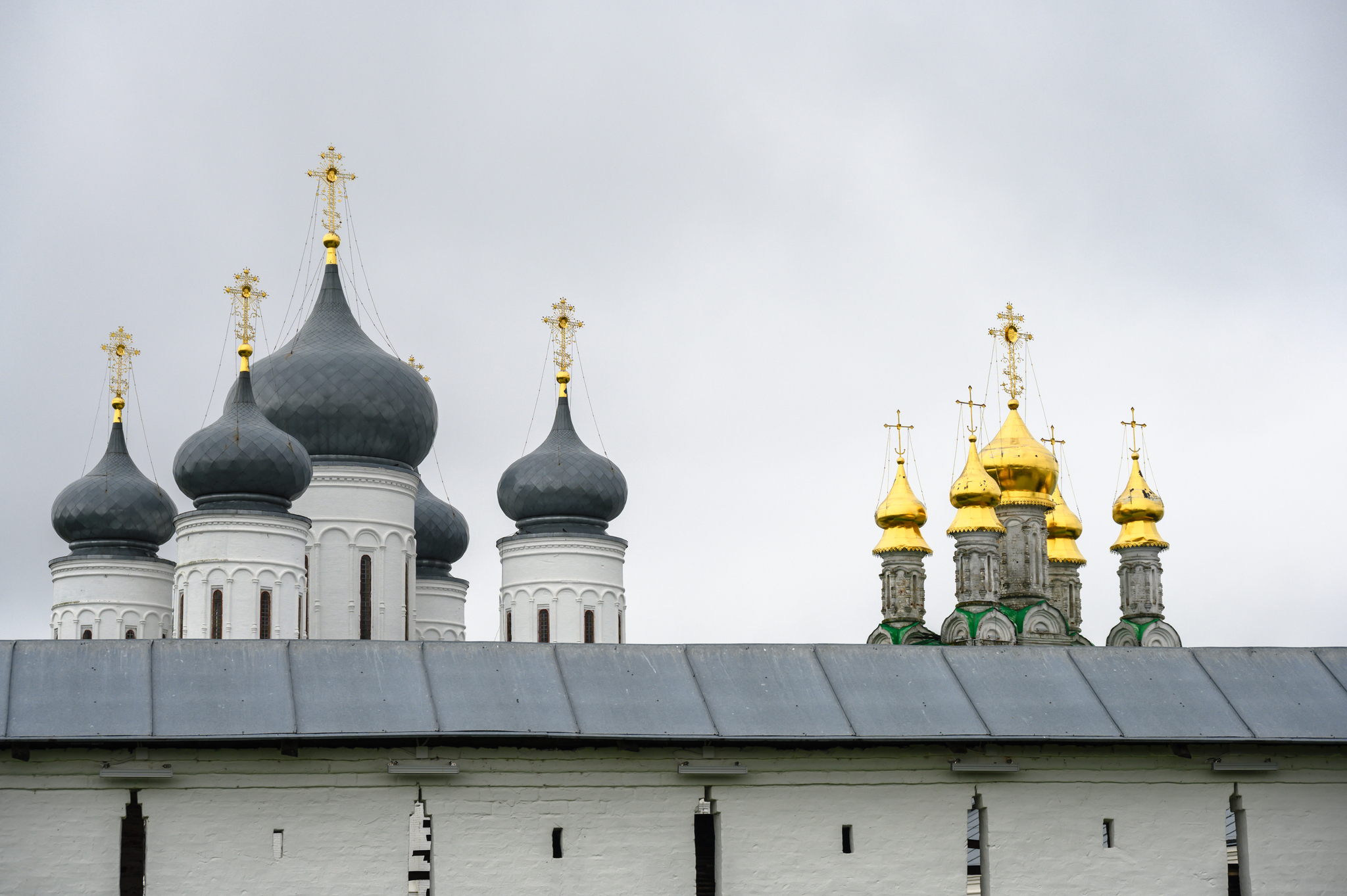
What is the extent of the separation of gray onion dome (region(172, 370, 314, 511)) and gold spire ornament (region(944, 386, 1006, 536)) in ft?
52.2

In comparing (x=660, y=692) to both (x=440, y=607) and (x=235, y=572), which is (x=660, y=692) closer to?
(x=235, y=572)

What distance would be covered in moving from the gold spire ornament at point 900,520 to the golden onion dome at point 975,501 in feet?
5.93

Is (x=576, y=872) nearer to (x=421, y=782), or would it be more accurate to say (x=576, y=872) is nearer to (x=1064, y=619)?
(x=421, y=782)

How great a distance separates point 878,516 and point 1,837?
94.3 feet

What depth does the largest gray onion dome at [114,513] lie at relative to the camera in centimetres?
2739

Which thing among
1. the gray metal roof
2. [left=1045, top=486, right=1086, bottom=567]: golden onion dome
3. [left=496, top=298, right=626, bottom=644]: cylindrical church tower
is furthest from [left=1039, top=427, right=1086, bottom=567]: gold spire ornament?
the gray metal roof

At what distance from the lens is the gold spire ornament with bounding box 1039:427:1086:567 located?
128 ft

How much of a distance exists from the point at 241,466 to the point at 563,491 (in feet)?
24.1

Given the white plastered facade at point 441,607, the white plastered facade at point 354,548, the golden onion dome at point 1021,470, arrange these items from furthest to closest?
1. the golden onion dome at point 1021,470
2. the white plastered facade at point 441,607
3. the white plastered facade at point 354,548

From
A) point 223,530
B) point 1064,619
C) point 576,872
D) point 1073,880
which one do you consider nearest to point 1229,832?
point 1073,880

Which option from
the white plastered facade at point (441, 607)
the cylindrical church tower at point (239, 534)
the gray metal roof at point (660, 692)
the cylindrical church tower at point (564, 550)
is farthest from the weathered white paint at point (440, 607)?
the gray metal roof at point (660, 692)

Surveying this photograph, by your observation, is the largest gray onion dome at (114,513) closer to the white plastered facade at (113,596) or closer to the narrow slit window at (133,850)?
the white plastered facade at (113,596)

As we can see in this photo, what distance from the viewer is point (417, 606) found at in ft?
99.0

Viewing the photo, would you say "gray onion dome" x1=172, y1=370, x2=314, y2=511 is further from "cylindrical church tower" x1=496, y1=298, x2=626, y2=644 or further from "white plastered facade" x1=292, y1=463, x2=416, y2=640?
"cylindrical church tower" x1=496, y1=298, x2=626, y2=644
